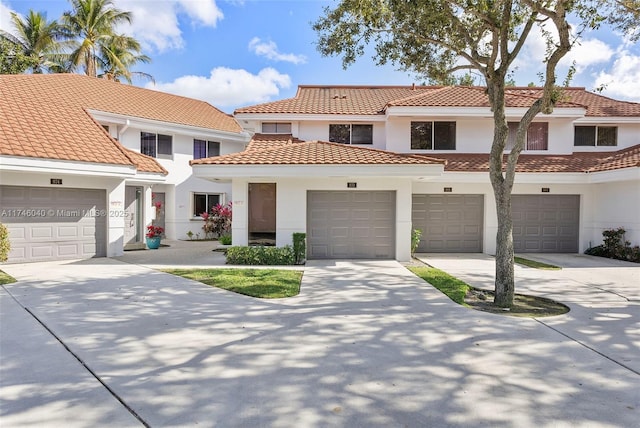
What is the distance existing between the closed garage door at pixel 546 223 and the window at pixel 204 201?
1431cm

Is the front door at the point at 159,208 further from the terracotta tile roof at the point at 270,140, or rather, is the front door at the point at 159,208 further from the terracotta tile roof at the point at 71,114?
the terracotta tile roof at the point at 270,140

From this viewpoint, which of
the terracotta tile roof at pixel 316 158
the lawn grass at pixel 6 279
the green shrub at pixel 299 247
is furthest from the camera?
the green shrub at pixel 299 247

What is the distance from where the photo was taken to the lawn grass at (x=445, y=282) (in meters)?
8.34

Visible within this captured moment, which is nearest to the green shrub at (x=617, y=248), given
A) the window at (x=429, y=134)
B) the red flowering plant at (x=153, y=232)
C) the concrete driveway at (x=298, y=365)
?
the window at (x=429, y=134)

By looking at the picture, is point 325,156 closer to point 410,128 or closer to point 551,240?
point 410,128

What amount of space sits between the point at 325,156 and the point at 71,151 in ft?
25.4

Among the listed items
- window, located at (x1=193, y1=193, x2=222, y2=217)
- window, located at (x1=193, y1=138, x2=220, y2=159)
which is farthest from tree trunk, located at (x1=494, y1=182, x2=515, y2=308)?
window, located at (x1=193, y1=138, x2=220, y2=159)

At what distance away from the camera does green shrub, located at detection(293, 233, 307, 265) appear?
1257cm

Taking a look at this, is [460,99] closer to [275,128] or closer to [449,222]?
[449,222]

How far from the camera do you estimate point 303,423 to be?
359 cm

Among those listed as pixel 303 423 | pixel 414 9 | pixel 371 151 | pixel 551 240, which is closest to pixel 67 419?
pixel 303 423

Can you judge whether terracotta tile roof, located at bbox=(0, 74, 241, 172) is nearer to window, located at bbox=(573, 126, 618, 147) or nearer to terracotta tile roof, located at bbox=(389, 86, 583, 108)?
terracotta tile roof, located at bbox=(389, 86, 583, 108)

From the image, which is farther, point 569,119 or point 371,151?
point 569,119

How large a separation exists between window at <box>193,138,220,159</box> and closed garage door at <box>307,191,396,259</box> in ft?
33.4
